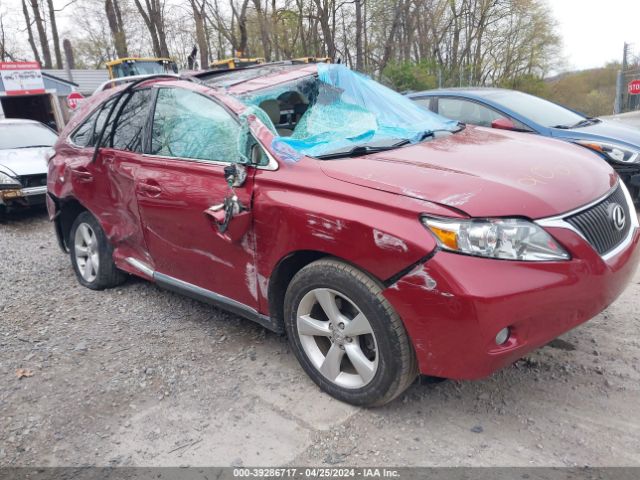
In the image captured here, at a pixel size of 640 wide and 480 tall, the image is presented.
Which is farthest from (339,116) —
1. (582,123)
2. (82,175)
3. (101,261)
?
(582,123)

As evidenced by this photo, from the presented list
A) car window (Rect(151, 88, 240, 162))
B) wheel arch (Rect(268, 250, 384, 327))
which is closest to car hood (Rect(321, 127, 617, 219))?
wheel arch (Rect(268, 250, 384, 327))

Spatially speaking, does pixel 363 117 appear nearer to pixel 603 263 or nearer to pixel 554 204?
pixel 554 204

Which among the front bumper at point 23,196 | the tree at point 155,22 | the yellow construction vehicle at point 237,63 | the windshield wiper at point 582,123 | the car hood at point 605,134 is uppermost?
the tree at point 155,22

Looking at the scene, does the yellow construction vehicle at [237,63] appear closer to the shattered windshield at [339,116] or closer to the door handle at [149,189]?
the shattered windshield at [339,116]

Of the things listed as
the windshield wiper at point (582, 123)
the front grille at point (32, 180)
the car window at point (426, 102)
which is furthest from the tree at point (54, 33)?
the windshield wiper at point (582, 123)

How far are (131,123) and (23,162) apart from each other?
5258mm

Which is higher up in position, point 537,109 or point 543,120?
point 537,109

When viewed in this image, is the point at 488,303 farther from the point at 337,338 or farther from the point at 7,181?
the point at 7,181

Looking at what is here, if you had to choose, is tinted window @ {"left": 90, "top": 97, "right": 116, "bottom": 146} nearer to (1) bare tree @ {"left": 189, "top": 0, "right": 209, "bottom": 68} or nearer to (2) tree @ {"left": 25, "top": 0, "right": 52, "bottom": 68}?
(1) bare tree @ {"left": 189, "top": 0, "right": 209, "bottom": 68}

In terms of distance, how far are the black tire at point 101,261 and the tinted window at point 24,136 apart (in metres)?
5.03

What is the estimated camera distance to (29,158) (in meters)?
8.10

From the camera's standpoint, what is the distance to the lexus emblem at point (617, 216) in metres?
2.52

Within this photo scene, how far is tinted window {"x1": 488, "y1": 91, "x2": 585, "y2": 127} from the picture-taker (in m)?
5.99

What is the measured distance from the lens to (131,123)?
3.78m
